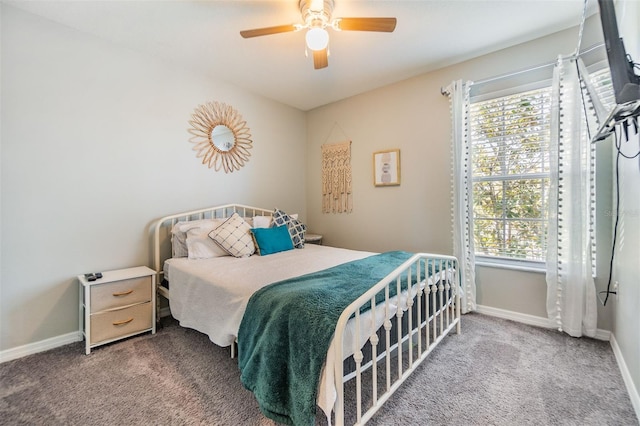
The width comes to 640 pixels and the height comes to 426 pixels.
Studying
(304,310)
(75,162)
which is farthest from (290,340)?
(75,162)

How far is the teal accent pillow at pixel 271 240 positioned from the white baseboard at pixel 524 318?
2.10 m

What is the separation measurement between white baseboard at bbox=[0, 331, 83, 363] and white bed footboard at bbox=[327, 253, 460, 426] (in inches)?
90.6

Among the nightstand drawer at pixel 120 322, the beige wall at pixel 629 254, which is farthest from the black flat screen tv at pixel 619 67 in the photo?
the nightstand drawer at pixel 120 322

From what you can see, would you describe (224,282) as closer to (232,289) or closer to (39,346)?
(232,289)

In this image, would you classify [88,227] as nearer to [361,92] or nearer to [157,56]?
[157,56]

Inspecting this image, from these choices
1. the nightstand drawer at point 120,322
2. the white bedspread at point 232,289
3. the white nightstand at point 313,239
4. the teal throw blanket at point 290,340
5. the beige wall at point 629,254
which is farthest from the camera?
the white nightstand at point 313,239

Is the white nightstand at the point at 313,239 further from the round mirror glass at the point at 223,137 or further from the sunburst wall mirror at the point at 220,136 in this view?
the round mirror glass at the point at 223,137

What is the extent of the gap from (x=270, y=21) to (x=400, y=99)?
1729 mm

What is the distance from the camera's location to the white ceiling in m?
2.04

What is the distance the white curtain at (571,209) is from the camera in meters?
2.20

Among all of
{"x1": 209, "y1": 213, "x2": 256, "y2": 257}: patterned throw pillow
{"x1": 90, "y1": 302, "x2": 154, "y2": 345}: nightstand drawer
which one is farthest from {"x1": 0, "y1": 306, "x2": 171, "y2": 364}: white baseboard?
{"x1": 209, "y1": 213, "x2": 256, "y2": 257}: patterned throw pillow

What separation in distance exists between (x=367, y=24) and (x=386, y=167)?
69.3 inches

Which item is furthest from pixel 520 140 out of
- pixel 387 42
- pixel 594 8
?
pixel 387 42

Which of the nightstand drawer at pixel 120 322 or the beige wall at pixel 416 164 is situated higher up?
the beige wall at pixel 416 164
